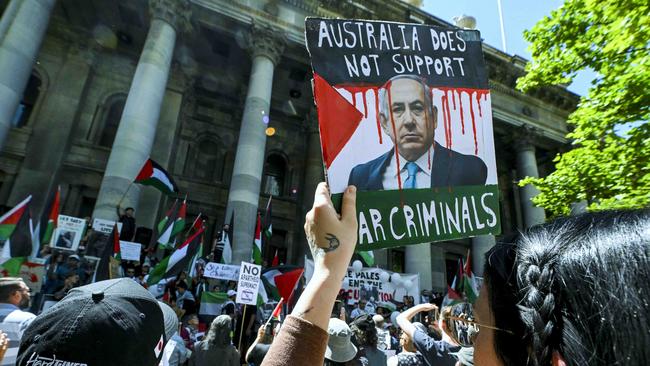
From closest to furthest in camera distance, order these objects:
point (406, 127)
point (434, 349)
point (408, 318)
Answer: point (406, 127), point (434, 349), point (408, 318)

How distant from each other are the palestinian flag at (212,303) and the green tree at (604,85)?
24.7 feet

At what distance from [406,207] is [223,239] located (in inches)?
393

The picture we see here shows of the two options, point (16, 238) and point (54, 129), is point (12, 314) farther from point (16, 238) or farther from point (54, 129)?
point (54, 129)

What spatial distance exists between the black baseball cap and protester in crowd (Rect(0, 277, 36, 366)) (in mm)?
2284

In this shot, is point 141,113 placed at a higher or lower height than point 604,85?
higher

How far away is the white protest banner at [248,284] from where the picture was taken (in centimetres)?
765

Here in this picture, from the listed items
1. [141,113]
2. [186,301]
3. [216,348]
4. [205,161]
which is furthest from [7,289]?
[205,161]

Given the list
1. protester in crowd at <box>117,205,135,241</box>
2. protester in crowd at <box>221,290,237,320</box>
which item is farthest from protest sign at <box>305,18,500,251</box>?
protester in crowd at <box>117,205,135,241</box>

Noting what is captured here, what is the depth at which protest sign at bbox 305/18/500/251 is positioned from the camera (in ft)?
7.39

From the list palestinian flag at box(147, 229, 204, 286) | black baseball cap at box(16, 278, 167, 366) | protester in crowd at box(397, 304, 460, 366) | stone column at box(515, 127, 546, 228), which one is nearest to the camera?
black baseball cap at box(16, 278, 167, 366)

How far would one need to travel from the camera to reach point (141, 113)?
1293 centimetres

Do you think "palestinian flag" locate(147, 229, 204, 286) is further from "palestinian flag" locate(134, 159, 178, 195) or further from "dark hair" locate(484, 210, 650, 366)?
"dark hair" locate(484, 210, 650, 366)

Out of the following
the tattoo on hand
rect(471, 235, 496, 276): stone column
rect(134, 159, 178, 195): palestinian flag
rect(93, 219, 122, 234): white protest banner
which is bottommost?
the tattoo on hand

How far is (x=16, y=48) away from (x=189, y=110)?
28.6ft
